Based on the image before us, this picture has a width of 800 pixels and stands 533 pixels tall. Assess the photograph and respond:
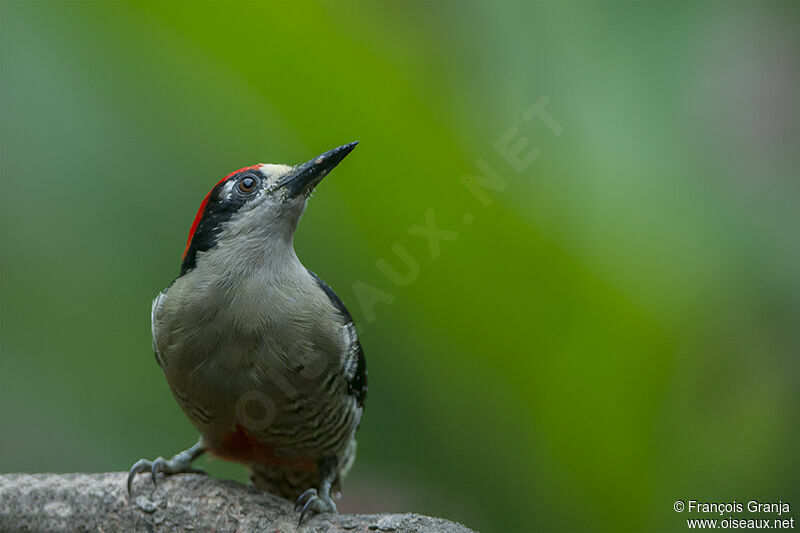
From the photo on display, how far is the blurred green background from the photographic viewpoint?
265 centimetres

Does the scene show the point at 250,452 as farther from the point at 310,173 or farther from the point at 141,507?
the point at 310,173

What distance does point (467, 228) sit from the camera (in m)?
2.88

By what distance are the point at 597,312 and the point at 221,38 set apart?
1937 millimetres

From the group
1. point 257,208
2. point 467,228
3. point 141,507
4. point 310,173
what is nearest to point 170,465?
point 141,507

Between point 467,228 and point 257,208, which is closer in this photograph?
point 257,208

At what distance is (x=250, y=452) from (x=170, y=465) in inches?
11.9

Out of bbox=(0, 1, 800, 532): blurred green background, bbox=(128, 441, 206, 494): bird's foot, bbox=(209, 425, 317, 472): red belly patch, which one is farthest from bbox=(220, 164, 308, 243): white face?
bbox=(128, 441, 206, 494): bird's foot

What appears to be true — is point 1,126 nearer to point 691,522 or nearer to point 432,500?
point 432,500

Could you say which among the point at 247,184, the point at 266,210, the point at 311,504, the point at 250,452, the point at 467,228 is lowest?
the point at 311,504

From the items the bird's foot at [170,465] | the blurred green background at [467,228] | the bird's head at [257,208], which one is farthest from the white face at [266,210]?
the bird's foot at [170,465]

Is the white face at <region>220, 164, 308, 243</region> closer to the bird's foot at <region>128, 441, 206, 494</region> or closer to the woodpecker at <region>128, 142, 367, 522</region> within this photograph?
the woodpecker at <region>128, 142, 367, 522</region>

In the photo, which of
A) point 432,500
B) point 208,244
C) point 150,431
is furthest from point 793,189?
point 150,431

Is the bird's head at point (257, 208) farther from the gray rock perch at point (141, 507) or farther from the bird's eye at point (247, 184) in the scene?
the gray rock perch at point (141, 507)

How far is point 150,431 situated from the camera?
354cm
